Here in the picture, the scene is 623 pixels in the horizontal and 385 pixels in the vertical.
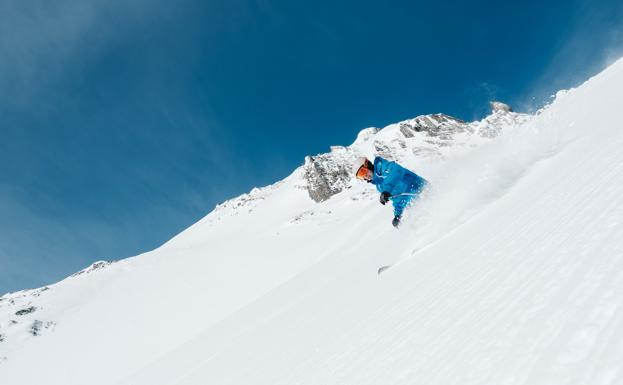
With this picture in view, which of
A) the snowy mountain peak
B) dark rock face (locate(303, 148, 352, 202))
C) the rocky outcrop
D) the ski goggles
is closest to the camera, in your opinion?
the ski goggles

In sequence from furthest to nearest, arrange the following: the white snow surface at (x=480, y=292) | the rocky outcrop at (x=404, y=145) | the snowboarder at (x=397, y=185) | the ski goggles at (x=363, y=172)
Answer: the rocky outcrop at (x=404, y=145) → the ski goggles at (x=363, y=172) → the snowboarder at (x=397, y=185) → the white snow surface at (x=480, y=292)

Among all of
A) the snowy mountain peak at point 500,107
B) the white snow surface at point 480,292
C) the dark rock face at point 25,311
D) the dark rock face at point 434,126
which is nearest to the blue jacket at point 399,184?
the white snow surface at point 480,292

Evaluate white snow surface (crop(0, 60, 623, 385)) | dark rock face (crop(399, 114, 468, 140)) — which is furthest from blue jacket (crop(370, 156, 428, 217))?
dark rock face (crop(399, 114, 468, 140))

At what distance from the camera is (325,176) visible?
57.8 metres

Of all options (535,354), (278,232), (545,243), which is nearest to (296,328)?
(545,243)

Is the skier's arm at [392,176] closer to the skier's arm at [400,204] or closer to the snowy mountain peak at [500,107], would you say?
the skier's arm at [400,204]

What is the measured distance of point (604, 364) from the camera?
147 centimetres

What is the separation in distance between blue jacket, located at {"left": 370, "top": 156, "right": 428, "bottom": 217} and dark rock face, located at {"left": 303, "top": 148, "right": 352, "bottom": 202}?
4547 centimetres

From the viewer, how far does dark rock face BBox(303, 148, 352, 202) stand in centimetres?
5566

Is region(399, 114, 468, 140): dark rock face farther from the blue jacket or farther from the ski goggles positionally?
the blue jacket

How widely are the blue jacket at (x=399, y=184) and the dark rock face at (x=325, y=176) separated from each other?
45.5 metres

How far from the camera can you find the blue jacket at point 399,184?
8.46m

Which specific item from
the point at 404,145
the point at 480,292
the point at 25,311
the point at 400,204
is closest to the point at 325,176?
the point at 404,145

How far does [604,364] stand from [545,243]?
1.91 metres
